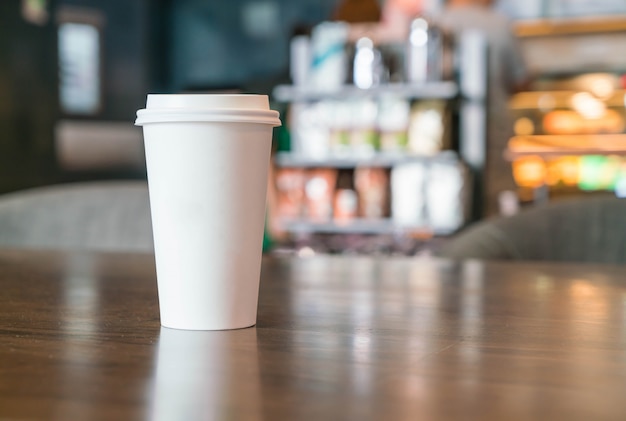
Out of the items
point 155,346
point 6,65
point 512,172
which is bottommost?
point 512,172

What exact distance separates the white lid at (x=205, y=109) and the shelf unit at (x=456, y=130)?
154 inches

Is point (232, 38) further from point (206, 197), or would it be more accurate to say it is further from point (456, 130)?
point (206, 197)

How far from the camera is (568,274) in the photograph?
3.29ft

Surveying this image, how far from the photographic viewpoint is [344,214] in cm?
461

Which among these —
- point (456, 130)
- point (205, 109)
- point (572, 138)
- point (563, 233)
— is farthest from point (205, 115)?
point (572, 138)

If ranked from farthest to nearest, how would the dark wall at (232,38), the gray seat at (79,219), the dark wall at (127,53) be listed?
1. the dark wall at (232,38)
2. the dark wall at (127,53)
3. the gray seat at (79,219)

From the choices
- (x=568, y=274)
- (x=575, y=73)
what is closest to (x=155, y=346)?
(x=568, y=274)

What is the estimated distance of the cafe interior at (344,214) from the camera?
0.39 meters

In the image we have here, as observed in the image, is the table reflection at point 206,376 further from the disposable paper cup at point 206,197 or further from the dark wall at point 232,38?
the dark wall at point 232,38

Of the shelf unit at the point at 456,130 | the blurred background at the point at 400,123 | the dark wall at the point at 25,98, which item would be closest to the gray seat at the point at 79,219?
the blurred background at the point at 400,123

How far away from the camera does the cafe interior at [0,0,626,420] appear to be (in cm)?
39

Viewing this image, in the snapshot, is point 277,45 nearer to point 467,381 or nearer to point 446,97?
point 446,97

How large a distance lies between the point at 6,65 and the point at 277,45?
261 cm

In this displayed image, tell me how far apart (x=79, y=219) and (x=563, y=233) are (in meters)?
0.90
